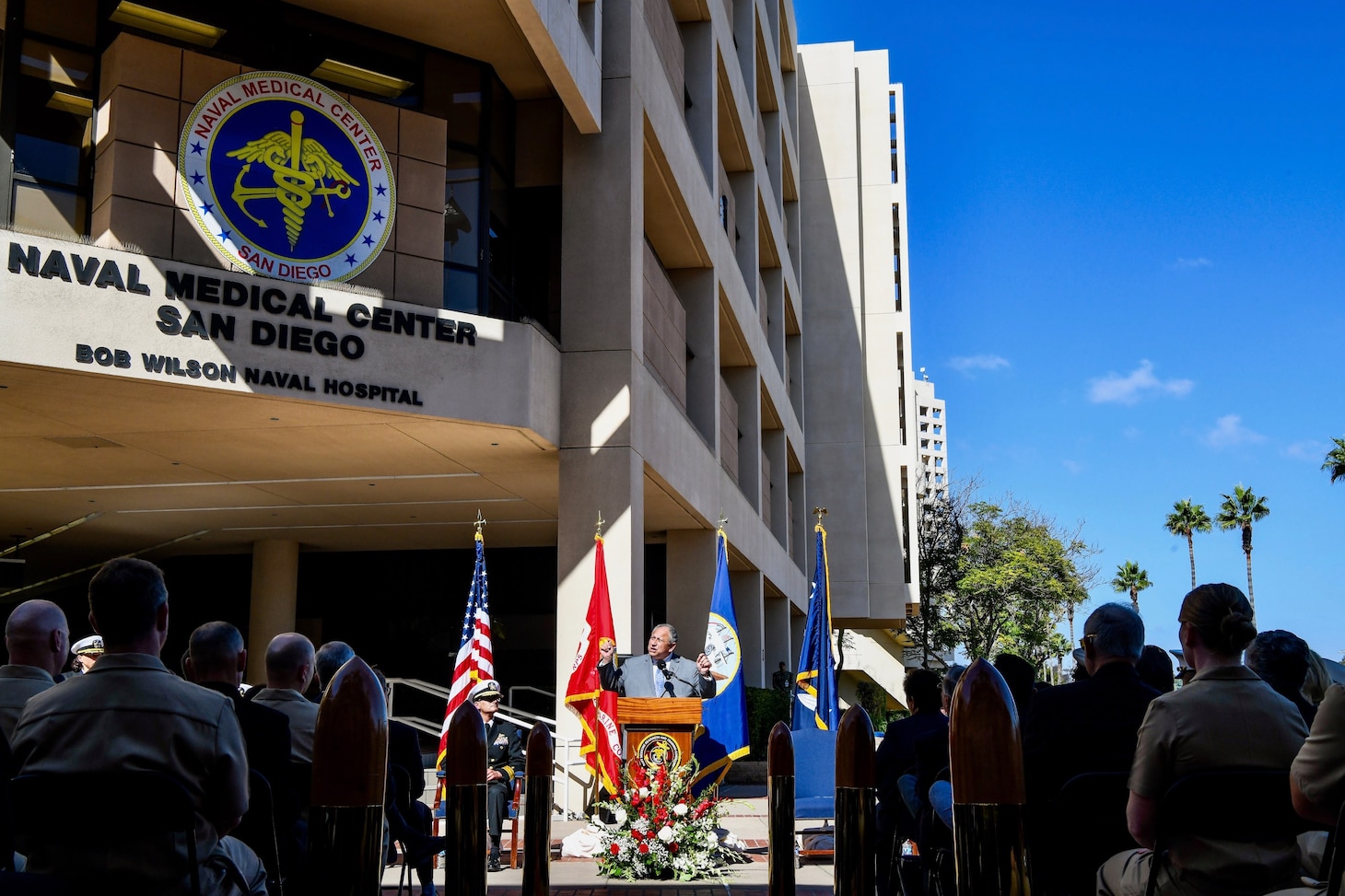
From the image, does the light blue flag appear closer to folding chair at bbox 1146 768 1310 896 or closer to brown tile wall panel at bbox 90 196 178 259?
brown tile wall panel at bbox 90 196 178 259

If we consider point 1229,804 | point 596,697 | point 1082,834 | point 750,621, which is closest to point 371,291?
point 596,697

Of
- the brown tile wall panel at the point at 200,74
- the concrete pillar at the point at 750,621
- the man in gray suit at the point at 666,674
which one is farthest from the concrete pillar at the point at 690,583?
the brown tile wall panel at the point at 200,74

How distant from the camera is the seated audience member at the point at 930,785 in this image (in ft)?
19.9

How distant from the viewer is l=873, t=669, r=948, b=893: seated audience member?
7230mm

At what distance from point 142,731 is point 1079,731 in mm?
3392

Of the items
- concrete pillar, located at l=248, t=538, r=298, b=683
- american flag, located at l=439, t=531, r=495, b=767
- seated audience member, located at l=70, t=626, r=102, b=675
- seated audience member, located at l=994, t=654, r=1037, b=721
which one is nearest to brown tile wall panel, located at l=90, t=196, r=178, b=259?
american flag, located at l=439, t=531, r=495, b=767

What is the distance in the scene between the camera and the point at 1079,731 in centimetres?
489

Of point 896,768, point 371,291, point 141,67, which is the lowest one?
point 896,768

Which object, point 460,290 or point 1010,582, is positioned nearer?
point 460,290

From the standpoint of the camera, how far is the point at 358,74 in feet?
52.5

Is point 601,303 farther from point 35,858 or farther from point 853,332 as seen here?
point 853,332

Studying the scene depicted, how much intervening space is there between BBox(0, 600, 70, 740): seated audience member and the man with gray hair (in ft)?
12.9

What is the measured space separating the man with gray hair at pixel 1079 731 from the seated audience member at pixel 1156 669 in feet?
6.63

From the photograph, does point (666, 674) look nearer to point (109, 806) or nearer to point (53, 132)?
point (53, 132)
